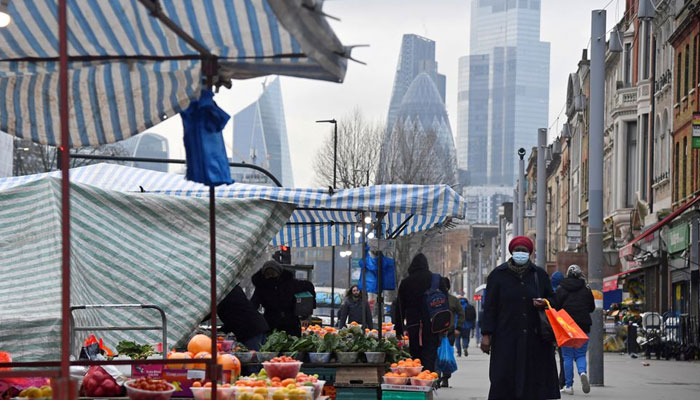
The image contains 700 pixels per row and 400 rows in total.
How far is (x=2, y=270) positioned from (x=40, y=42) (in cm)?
626

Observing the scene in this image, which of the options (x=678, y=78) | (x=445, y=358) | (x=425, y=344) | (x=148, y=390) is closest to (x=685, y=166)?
(x=678, y=78)

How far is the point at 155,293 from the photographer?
14.3 metres

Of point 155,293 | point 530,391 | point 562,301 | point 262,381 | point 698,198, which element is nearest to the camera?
point 262,381

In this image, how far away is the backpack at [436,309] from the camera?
1759cm

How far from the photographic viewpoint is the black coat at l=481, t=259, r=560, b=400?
12883 mm

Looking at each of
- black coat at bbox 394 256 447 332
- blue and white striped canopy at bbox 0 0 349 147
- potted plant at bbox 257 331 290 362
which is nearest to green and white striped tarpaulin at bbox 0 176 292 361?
potted plant at bbox 257 331 290 362

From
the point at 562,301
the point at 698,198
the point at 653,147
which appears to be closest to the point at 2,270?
the point at 562,301

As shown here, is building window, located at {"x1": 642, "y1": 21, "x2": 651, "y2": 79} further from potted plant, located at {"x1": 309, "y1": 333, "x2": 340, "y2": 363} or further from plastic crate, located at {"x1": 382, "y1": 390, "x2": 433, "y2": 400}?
plastic crate, located at {"x1": 382, "y1": 390, "x2": 433, "y2": 400}

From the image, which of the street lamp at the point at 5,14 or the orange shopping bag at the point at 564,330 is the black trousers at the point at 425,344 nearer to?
the orange shopping bag at the point at 564,330

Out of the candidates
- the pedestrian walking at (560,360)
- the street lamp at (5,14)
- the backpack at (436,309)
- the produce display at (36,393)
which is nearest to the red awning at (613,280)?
the pedestrian walking at (560,360)

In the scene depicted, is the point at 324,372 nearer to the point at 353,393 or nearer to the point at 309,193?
the point at 353,393

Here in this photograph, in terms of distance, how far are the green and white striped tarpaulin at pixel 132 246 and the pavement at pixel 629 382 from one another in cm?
582

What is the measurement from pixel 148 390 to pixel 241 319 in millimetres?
6580

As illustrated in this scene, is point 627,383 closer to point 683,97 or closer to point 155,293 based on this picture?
point 155,293
